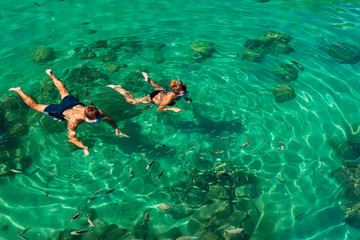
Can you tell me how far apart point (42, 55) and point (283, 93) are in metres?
11.7

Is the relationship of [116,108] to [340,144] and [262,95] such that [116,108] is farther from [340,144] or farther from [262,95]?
[340,144]

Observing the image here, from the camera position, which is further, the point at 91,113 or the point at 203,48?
the point at 203,48

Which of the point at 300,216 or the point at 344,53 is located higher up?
the point at 344,53

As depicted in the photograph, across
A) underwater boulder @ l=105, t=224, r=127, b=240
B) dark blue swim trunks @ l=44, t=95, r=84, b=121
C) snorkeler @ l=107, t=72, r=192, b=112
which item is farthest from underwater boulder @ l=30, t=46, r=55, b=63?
underwater boulder @ l=105, t=224, r=127, b=240

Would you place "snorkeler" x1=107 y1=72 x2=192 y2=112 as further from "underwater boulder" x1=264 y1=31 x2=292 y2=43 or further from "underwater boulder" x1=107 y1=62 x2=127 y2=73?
"underwater boulder" x1=264 y1=31 x2=292 y2=43

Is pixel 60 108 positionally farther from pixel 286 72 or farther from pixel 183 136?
pixel 286 72

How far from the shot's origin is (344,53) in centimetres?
1320

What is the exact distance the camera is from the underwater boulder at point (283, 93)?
1098 centimetres

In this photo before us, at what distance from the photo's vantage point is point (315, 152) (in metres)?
9.51

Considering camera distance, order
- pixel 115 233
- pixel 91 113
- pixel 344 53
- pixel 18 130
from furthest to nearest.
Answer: pixel 344 53, pixel 18 130, pixel 115 233, pixel 91 113

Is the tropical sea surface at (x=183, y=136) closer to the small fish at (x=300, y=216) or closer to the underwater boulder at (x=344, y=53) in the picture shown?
the small fish at (x=300, y=216)

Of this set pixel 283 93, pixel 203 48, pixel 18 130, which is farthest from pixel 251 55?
pixel 18 130

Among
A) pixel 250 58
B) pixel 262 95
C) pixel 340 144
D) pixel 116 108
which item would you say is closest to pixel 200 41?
pixel 250 58

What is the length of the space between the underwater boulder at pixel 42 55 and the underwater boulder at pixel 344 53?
14.8 m
